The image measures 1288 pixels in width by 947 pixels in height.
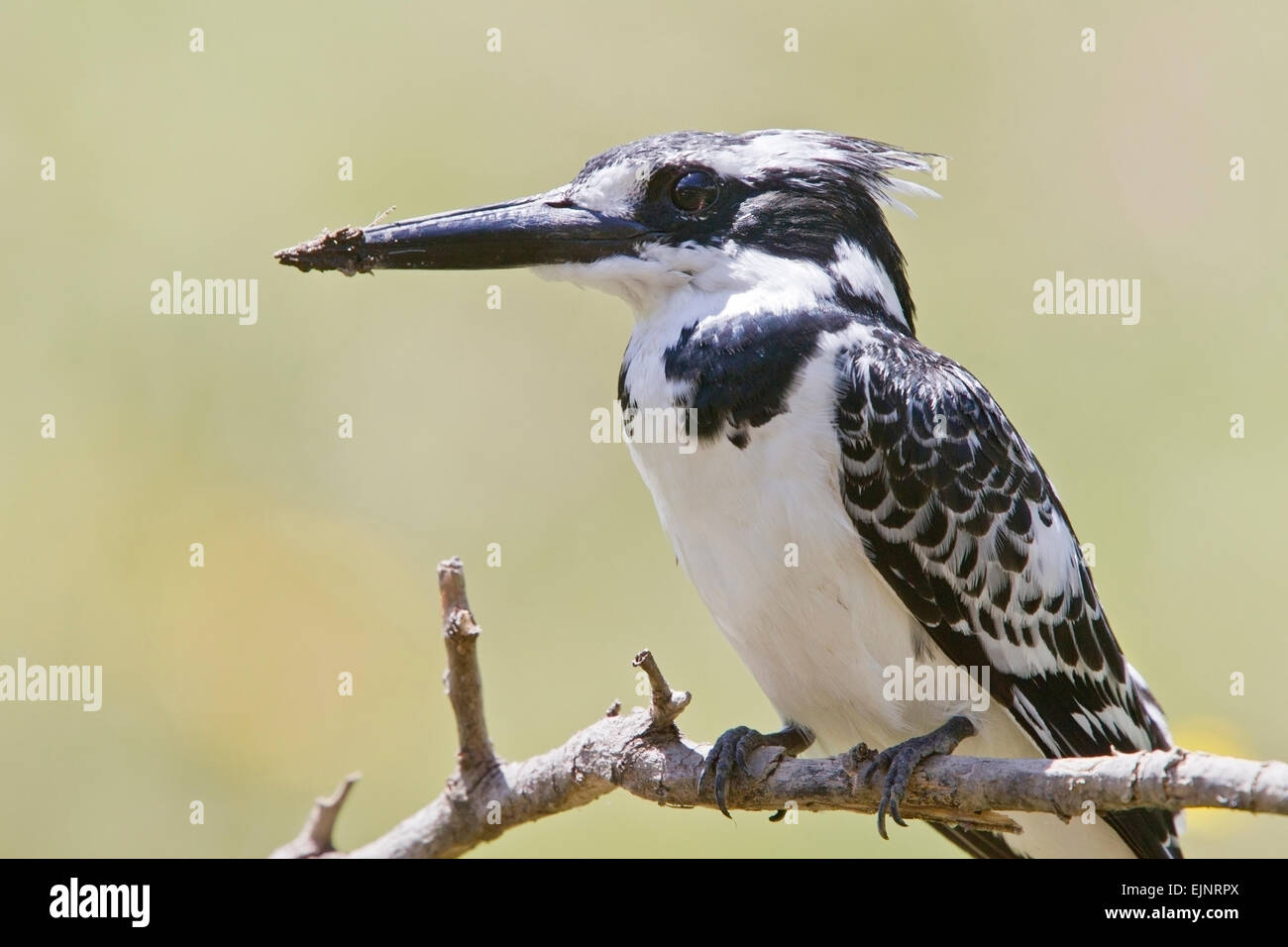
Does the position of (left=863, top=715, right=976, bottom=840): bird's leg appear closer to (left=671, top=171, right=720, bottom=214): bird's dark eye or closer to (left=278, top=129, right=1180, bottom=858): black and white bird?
(left=278, top=129, right=1180, bottom=858): black and white bird

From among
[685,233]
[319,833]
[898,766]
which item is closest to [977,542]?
[898,766]

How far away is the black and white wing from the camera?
10.8ft

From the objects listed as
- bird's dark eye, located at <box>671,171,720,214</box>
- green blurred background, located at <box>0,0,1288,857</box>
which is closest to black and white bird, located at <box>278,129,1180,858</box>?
bird's dark eye, located at <box>671,171,720,214</box>

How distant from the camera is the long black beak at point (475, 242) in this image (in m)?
3.50

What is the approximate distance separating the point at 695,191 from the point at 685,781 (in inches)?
52.2

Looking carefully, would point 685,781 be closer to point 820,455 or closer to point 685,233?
point 820,455

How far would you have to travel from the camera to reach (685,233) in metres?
3.47

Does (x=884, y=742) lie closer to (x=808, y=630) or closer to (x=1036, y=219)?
(x=808, y=630)

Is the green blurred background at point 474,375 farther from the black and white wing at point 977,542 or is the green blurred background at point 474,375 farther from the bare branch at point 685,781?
the bare branch at point 685,781

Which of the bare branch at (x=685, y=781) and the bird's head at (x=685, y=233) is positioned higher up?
the bird's head at (x=685, y=233)

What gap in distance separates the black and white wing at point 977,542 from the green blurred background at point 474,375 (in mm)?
1706

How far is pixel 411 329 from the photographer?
6.69 meters

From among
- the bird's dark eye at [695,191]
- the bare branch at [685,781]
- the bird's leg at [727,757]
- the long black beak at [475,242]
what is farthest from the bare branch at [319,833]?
the bird's dark eye at [695,191]

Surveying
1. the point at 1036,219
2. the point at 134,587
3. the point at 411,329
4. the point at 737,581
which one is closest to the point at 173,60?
the point at 411,329
